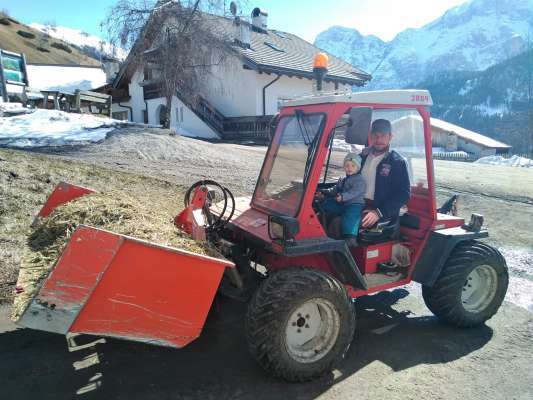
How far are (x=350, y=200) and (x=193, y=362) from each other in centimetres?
185

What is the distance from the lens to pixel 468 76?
111m

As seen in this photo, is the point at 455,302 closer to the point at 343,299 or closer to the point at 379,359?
the point at 379,359

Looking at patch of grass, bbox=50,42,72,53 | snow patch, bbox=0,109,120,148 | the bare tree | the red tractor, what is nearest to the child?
the red tractor

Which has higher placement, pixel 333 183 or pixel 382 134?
pixel 382 134

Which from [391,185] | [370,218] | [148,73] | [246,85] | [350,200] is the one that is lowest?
[370,218]

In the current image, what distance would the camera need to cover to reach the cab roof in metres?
3.35

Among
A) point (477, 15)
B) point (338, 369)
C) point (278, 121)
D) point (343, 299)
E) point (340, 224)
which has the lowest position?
point (338, 369)

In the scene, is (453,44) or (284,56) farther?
(453,44)

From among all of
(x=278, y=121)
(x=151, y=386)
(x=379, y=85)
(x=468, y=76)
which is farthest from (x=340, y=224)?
(x=379, y=85)

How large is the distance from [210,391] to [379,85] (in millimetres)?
148685

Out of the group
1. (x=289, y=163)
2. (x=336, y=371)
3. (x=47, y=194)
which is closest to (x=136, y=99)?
(x=47, y=194)

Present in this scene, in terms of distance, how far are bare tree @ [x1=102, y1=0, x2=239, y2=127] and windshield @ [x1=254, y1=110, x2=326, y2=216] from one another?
13.4 metres

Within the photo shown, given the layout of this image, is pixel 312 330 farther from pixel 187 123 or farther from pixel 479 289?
pixel 187 123

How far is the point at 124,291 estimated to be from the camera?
2.63 meters
